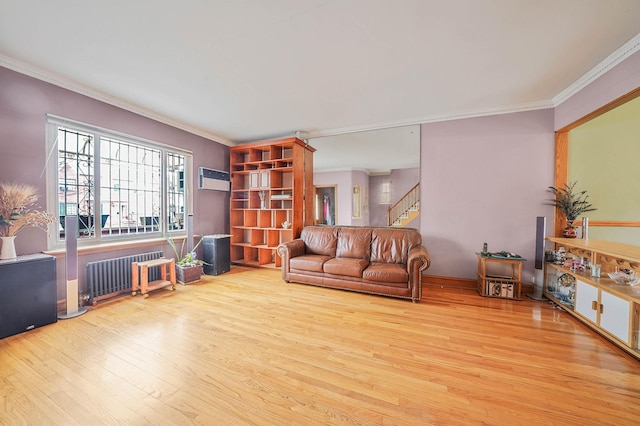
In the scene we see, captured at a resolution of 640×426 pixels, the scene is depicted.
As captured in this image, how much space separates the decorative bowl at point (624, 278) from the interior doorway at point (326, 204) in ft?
16.1

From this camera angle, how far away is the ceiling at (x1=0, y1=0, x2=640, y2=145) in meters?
1.76

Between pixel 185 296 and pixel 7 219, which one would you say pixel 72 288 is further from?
pixel 185 296

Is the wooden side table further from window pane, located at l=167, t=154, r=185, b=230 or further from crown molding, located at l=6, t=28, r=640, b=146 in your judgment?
window pane, located at l=167, t=154, r=185, b=230

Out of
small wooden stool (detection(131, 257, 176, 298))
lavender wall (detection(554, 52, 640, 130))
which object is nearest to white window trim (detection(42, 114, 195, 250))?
small wooden stool (detection(131, 257, 176, 298))

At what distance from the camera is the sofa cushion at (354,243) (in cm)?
382

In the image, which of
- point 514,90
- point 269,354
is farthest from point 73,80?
point 514,90

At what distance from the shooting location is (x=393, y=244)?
368 cm

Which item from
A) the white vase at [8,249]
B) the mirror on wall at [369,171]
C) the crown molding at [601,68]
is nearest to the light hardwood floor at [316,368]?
the white vase at [8,249]

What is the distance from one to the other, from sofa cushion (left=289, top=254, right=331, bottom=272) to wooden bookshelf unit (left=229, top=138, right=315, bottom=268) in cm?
79

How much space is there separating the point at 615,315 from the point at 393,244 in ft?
7.38

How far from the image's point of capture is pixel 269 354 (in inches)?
74.3

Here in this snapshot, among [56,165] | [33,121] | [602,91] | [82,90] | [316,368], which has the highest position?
[82,90]

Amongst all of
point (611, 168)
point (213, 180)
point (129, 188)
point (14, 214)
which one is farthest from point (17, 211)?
point (611, 168)

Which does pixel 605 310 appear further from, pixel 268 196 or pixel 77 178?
pixel 77 178
